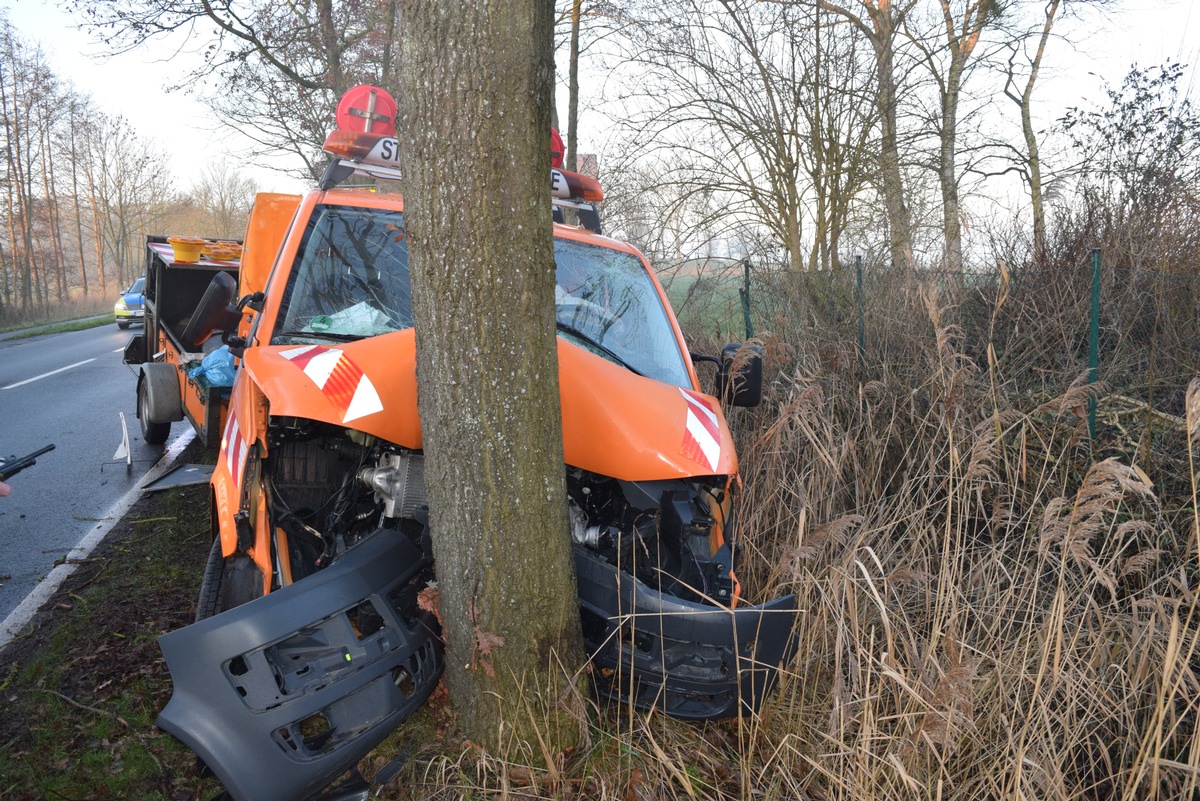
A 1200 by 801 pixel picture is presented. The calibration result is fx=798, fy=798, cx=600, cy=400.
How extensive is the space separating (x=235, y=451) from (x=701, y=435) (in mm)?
1765

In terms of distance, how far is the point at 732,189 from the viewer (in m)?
9.47

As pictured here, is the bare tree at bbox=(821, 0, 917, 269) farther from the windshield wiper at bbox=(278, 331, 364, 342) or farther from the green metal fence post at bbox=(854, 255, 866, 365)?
the windshield wiper at bbox=(278, 331, 364, 342)

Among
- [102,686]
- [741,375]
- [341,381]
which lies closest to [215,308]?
[341,381]

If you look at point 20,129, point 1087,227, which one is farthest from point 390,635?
point 20,129

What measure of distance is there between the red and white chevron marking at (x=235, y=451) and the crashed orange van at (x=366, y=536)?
0.02 m

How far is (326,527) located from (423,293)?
1029 millimetres

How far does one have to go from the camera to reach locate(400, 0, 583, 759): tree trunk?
2.30m

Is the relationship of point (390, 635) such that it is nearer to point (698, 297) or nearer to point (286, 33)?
point (698, 297)

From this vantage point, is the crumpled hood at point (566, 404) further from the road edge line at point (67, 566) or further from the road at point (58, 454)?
the road at point (58, 454)

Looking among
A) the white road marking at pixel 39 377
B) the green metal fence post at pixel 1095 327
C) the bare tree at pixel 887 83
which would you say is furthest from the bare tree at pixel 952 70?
the white road marking at pixel 39 377

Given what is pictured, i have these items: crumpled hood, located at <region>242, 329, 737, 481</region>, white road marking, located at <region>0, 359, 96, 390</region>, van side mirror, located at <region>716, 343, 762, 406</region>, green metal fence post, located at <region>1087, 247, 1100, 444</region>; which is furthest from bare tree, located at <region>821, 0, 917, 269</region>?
white road marking, located at <region>0, 359, 96, 390</region>

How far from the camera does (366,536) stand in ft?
9.58

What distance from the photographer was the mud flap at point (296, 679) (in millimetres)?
2074

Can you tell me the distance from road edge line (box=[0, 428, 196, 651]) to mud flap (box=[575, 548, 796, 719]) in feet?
8.91
